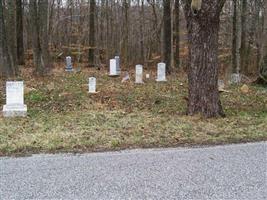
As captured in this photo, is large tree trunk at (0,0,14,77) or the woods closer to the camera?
the woods

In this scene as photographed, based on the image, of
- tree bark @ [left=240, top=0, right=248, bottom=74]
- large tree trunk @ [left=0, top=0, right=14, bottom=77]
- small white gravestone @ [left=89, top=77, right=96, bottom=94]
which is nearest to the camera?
small white gravestone @ [left=89, top=77, right=96, bottom=94]

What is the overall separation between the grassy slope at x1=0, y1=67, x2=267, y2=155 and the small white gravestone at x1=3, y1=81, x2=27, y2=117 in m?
0.23

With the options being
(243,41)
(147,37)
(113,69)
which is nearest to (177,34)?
(243,41)

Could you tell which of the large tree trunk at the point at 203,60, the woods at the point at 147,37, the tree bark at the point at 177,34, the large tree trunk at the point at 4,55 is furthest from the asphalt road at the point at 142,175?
the tree bark at the point at 177,34

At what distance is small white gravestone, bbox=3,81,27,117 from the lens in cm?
891

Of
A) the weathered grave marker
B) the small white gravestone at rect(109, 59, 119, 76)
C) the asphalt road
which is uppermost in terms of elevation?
the small white gravestone at rect(109, 59, 119, 76)

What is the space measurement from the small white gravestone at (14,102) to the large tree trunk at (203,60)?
376 centimetres

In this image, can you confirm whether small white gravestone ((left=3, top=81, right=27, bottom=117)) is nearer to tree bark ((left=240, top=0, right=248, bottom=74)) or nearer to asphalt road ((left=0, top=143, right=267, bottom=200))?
asphalt road ((left=0, top=143, right=267, bottom=200))

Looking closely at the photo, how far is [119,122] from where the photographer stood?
8289 mm

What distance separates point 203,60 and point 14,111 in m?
4.27

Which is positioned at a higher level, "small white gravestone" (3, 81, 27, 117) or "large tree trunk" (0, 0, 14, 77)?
"large tree trunk" (0, 0, 14, 77)

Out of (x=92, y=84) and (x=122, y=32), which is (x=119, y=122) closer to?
(x=92, y=84)

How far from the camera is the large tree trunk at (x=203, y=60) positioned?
839 centimetres

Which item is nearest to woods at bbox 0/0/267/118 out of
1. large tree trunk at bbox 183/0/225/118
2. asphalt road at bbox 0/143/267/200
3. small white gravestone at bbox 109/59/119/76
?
large tree trunk at bbox 183/0/225/118
